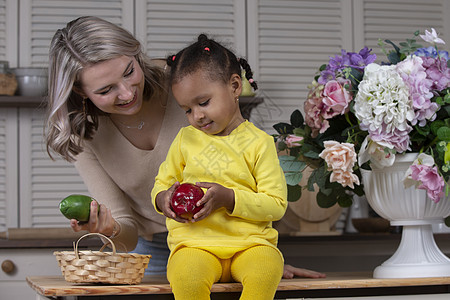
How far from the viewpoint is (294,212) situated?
8.32ft

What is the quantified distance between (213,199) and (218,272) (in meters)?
0.14

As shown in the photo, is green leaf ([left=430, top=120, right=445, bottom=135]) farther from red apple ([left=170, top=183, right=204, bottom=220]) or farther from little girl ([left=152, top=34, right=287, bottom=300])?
red apple ([left=170, top=183, right=204, bottom=220])

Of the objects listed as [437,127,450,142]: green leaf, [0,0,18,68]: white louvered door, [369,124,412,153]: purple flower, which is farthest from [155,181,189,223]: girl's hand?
[0,0,18,68]: white louvered door

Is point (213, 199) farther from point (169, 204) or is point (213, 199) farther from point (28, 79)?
point (28, 79)

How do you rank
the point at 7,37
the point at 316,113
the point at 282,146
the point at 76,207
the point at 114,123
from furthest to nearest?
the point at 7,37
the point at 114,123
the point at 282,146
the point at 316,113
the point at 76,207

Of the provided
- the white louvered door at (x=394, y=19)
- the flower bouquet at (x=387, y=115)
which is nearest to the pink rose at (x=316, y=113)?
the flower bouquet at (x=387, y=115)

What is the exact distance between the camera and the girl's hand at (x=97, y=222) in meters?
1.25

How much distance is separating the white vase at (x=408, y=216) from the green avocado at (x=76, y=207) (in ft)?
2.01

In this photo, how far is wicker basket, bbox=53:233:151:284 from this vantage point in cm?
112

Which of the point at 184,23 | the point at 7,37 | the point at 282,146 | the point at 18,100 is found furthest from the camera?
the point at 184,23

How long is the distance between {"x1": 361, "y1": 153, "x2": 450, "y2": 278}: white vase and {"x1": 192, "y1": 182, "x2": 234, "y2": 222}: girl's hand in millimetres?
388

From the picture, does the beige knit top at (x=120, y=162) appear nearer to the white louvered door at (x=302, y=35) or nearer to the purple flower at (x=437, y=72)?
the purple flower at (x=437, y=72)

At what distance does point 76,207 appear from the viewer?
3.97 feet

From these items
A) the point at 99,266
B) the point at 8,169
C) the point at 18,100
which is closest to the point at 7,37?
the point at 18,100
